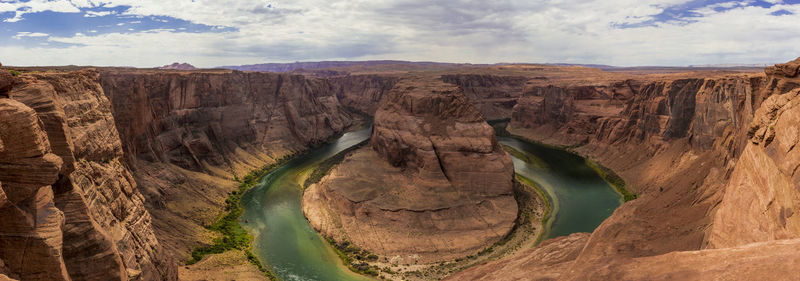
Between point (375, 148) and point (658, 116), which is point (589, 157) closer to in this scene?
point (658, 116)

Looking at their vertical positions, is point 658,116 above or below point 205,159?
above

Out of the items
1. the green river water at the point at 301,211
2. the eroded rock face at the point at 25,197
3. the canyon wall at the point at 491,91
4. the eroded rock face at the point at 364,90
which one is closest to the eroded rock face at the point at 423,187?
the green river water at the point at 301,211

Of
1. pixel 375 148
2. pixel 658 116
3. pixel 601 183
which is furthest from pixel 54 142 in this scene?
pixel 658 116

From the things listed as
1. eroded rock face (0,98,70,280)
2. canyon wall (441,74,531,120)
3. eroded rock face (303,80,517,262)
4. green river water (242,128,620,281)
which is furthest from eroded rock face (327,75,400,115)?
eroded rock face (0,98,70,280)

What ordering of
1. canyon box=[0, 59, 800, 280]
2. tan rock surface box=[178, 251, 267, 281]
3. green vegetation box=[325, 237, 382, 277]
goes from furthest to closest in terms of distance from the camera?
green vegetation box=[325, 237, 382, 277] → tan rock surface box=[178, 251, 267, 281] → canyon box=[0, 59, 800, 280]

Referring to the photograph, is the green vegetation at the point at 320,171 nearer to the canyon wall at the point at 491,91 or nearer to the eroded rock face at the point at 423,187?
the eroded rock face at the point at 423,187

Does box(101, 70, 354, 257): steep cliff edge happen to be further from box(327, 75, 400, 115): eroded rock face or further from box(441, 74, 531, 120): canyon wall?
box(441, 74, 531, 120): canyon wall
